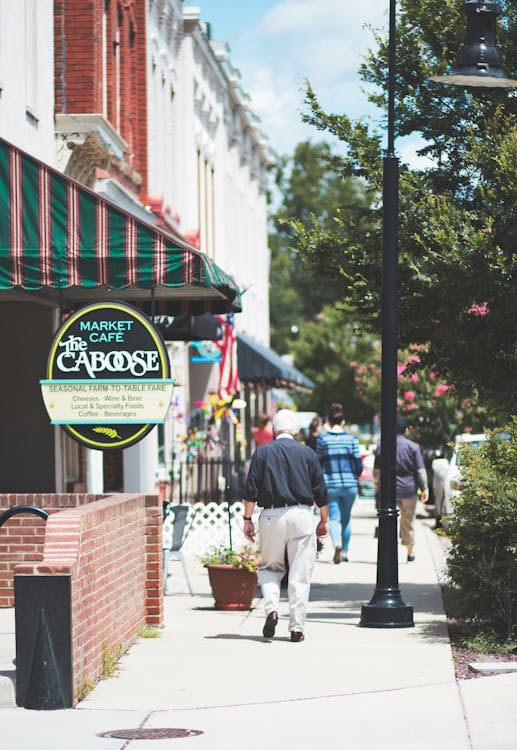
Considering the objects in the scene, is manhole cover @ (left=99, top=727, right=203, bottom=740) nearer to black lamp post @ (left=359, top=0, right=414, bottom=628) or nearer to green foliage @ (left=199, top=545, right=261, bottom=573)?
black lamp post @ (left=359, top=0, right=414, bottom=628)

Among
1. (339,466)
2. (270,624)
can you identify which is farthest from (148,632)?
(339,466)

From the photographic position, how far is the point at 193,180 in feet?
105

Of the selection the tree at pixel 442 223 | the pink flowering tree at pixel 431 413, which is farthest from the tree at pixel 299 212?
the tree at pixel 442 223

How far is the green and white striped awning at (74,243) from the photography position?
12.7m

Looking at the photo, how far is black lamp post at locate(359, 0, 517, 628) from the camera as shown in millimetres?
12469

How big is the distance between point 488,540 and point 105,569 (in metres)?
3.05

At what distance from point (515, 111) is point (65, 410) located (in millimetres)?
5227

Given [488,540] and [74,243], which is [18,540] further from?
[488,540]

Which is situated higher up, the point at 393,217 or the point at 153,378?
the point at 393,217

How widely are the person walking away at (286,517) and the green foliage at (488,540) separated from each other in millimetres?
1143

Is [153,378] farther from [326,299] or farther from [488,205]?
[326,299]

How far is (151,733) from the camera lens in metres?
8.02

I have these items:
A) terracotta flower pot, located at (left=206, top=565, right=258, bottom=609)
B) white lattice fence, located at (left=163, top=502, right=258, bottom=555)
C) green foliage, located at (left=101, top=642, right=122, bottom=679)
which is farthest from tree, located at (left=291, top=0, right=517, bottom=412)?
white lattice fence, located at (left=163, top=502, right=258, bottom=555)

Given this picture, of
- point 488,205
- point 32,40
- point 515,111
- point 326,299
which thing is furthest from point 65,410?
point 326,299
